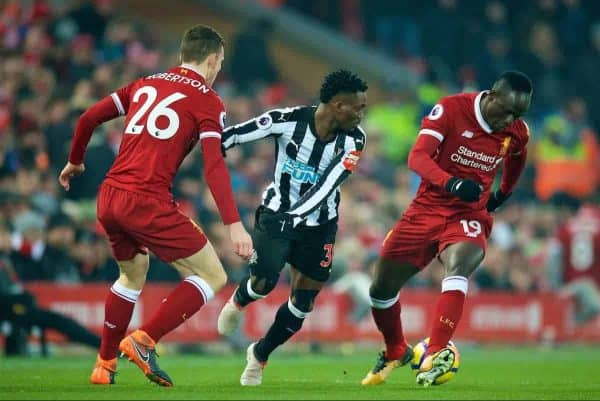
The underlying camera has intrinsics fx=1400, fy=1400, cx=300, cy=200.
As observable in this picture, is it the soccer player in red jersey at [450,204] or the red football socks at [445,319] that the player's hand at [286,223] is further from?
the red football socks at [445,319]

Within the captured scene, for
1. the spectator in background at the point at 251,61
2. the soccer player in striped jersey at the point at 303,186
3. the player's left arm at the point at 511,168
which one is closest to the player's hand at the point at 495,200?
the player's left arm at the point at 511,168

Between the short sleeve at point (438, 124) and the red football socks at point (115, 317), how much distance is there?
2.52m

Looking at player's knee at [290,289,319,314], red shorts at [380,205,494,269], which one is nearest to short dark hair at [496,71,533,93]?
red shorts at [380,205,494,269]

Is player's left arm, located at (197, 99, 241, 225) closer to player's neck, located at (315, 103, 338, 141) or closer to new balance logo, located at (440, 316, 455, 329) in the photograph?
player's neck, located at (315, 103, 338, 141)

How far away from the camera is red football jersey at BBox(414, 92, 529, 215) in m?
10.7

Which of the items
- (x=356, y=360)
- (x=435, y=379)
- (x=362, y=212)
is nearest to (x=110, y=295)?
(x=435, y=379)

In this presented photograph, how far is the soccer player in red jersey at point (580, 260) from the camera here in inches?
792

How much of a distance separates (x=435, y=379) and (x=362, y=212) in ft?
34.0

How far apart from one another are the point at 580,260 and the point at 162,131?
11.9 metres

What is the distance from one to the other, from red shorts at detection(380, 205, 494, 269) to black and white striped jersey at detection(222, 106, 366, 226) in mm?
603

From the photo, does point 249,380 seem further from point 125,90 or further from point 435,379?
point 125,90

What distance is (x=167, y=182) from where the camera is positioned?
970 cm

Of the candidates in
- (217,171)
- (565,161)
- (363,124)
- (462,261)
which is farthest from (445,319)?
(565,161)

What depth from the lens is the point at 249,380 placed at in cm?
1065
